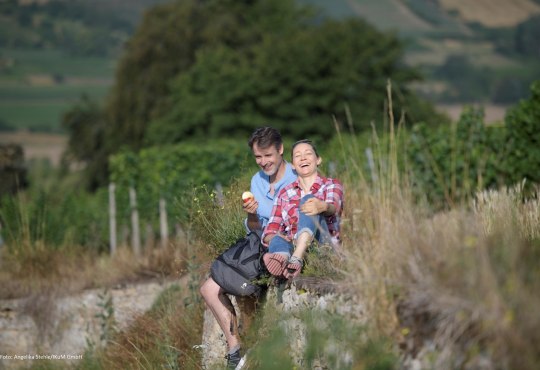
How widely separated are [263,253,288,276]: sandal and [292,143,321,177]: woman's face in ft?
2.18

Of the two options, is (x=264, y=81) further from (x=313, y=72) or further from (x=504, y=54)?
(x=504, y=54)

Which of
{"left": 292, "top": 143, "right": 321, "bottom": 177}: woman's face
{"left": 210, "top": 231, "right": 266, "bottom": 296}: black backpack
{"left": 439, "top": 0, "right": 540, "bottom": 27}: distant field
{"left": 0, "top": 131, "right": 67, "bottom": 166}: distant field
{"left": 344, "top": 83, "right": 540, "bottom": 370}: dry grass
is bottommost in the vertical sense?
{"left": 0, "top": 131, "right": 67, "bottom": 166}: distant field

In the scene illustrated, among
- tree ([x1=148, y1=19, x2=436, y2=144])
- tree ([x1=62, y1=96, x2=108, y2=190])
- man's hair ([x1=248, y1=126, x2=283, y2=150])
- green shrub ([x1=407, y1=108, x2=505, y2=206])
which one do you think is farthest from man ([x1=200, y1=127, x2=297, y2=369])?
tree ([x1=62, y1=96, x2=108, y2=190])

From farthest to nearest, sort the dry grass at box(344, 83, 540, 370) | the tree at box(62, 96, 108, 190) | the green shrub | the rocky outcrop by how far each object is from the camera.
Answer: the tree at box(62, 96, 108, 190)
the green shrub
the rocky outcrop
the dry grass at box(344, 83, 540, 370)

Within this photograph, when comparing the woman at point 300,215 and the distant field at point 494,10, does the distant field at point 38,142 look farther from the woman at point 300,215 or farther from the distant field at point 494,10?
the woman at point 300,215

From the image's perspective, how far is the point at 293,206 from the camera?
830 centimetres

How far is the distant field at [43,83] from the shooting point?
119688 millimetres

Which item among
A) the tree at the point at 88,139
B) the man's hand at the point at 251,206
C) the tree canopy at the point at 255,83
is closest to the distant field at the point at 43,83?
the tree at the point at 88,139

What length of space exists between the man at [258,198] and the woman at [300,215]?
8.2 inches

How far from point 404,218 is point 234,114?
42144mm

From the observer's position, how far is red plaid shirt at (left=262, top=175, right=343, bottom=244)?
8.15m

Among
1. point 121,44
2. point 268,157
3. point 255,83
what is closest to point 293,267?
point 268,157

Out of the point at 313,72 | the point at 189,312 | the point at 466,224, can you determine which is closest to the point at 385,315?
the point at 466,224

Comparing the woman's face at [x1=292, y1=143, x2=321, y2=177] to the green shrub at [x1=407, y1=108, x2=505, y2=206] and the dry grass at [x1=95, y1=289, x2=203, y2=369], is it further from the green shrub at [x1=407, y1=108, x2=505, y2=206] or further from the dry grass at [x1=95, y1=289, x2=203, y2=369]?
the green shrub at [x1=407, y1=108, x2=505, y2=206]
